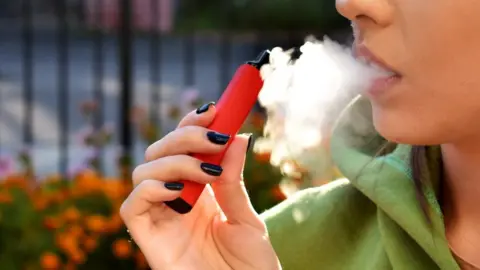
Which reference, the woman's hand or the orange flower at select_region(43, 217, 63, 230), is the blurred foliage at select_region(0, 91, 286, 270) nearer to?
the orange flower at select_region(43, 217, 63, 230)

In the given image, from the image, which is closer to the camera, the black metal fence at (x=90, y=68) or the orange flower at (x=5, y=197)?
the orange flower at (x=5, y=197)

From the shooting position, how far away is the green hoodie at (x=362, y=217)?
1.29 meters

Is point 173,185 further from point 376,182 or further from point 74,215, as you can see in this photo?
point 74,215

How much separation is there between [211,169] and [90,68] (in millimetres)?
9631

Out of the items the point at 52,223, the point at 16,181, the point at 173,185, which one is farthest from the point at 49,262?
the point at 173,185

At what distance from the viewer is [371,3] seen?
42.7 inches

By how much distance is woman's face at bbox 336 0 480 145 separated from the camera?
1061mm

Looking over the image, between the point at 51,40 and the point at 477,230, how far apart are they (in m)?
11.1

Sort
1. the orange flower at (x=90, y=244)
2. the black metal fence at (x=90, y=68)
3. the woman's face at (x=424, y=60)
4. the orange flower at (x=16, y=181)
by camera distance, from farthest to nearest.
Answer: the black metal fence at (x=90, y=68)
the orange flower at (x=16, y=181)
the orange flower at (x=90, y=244)
the woman's face at (x=424, y=60)

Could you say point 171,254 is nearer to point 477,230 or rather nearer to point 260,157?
point 477,230

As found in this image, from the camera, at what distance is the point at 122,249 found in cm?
302

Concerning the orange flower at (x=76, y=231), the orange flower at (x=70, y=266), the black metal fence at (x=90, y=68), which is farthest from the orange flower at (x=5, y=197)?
the black metal fence at (x=90, y=68)

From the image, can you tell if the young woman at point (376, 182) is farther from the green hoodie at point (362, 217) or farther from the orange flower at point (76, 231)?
the orange flower at point (76, 231)

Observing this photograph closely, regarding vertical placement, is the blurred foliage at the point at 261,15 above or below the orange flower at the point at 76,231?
below
